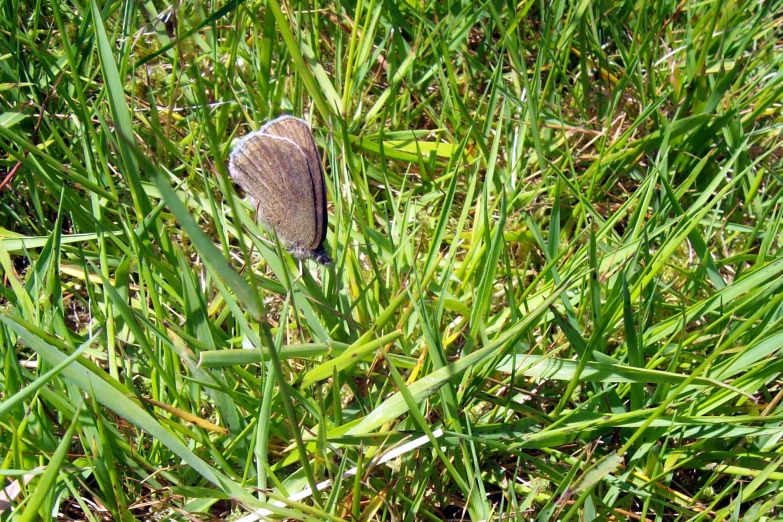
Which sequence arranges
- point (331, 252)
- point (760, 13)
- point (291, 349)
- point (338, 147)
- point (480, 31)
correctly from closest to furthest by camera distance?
point (291, 349) < point (331, 252) < point (338, 147) < point (760, 13) < point (480, 31)

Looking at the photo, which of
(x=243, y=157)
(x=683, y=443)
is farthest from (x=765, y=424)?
(x=243, y=157)

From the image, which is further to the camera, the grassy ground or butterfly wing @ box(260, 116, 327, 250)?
butterfly wing @ box(260, 116, 327, 250)

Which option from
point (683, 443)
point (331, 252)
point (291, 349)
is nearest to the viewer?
point (291, 349)

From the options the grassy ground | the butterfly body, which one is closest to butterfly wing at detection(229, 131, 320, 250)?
the butterfly body

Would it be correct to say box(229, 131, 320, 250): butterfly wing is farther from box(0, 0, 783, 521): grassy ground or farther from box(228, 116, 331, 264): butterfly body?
box(0, 0, 783, 521): grassy ground

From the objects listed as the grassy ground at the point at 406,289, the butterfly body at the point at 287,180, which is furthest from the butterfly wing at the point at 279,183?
the grassy ground at the point at 406,289

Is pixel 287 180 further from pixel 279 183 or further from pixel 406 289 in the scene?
pixel 406 289

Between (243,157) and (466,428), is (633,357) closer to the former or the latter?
(466,428)
